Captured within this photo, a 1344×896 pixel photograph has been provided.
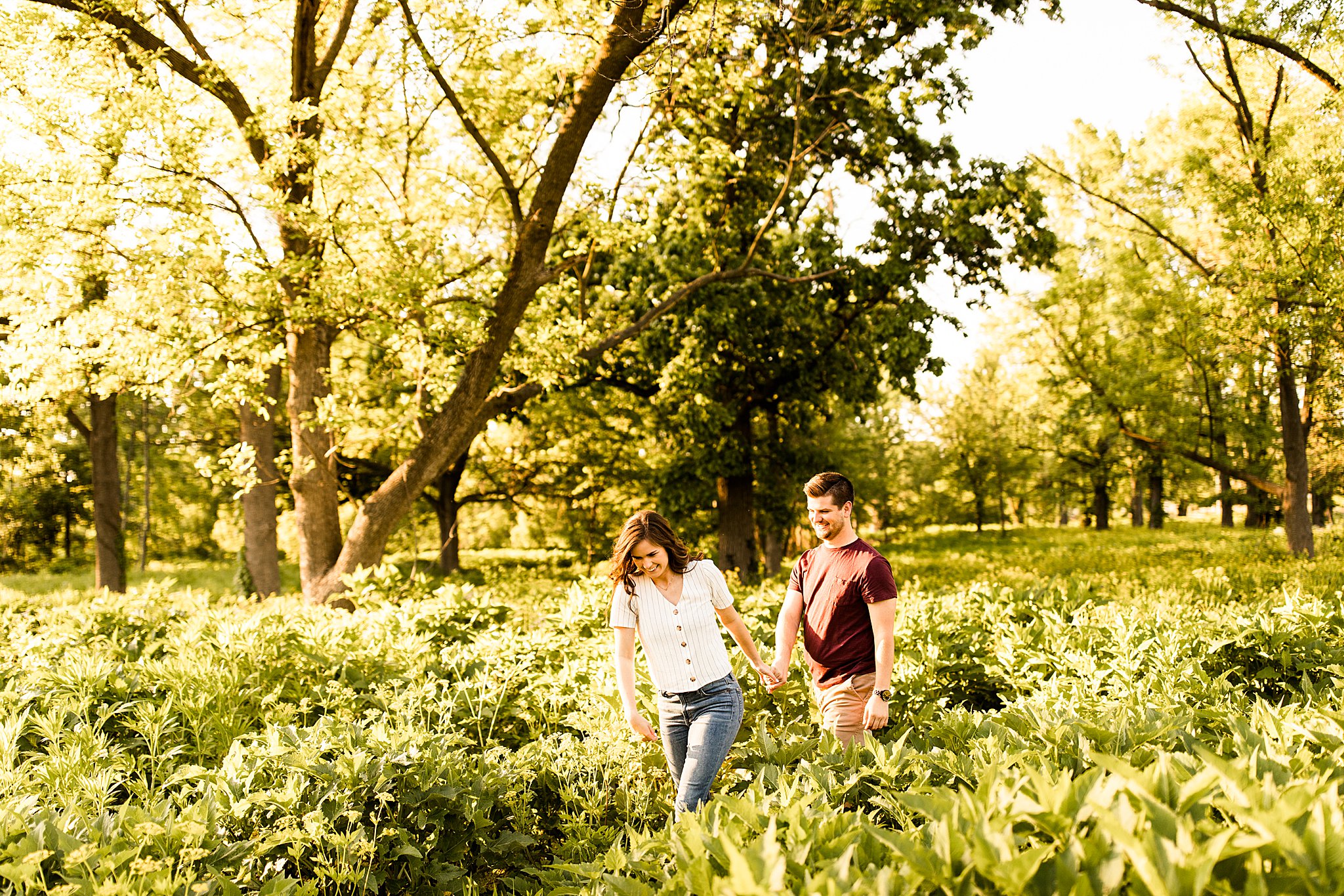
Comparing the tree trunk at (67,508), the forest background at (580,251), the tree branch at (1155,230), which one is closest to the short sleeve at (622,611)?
the forest background at (580,251)

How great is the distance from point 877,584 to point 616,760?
1.88 meters

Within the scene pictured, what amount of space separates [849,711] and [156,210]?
1003 centimetres

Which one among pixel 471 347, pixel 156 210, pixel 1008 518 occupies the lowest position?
pixel 1008 518

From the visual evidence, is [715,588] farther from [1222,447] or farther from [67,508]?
[67,508]

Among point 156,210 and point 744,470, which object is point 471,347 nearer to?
point 156,210

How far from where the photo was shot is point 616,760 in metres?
4.82

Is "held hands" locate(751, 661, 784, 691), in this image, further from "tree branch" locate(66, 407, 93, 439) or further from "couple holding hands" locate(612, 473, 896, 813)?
"tree branch" locate(66, 407, 93, 439)

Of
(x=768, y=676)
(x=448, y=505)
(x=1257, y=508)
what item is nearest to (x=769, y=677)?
(x=768, y=676)

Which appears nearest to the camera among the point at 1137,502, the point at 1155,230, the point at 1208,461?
the point at 1155,230

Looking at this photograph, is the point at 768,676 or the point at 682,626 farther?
the point at 768,676

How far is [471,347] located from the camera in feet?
32.7

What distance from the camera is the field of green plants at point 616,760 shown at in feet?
7.08

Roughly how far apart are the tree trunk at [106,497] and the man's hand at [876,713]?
17.2 meters

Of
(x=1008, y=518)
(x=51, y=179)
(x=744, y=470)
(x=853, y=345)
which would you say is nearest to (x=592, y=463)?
(x=744, y=470)
